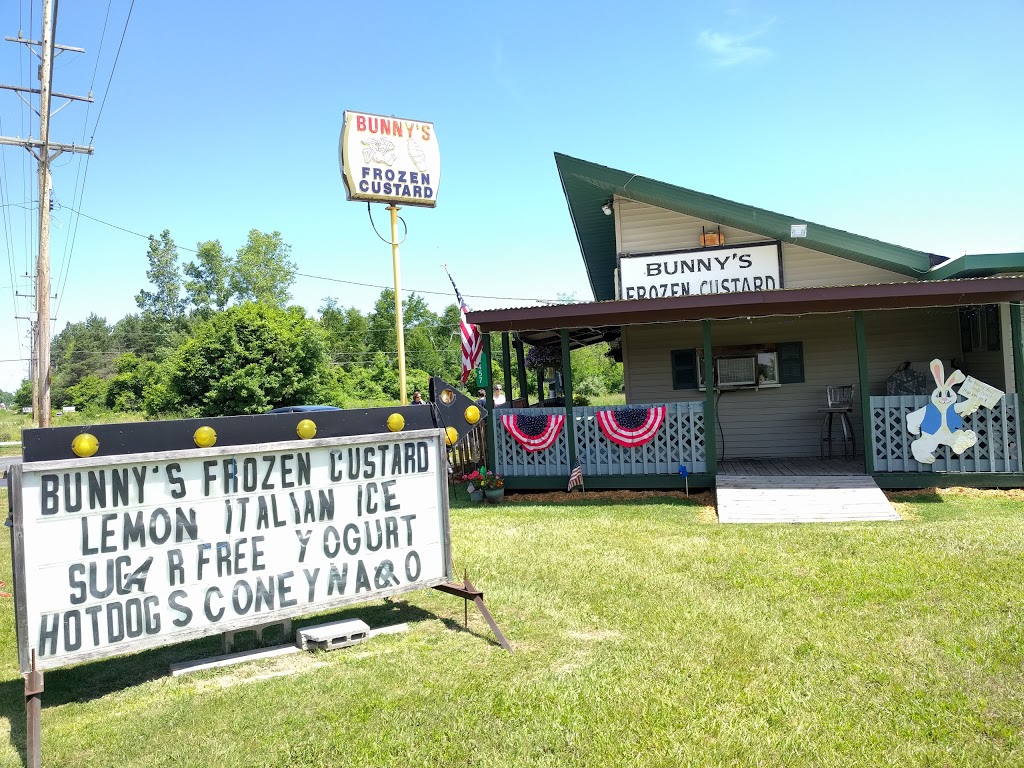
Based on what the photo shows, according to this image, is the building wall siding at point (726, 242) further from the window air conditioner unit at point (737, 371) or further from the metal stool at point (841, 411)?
the metal stool at point (841, 411)

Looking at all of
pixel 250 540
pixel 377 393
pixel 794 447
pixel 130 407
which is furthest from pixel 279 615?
pixel 130 407

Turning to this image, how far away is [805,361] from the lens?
13875mm

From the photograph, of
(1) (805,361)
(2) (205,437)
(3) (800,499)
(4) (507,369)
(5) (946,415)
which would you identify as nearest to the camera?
(2) (205,437)

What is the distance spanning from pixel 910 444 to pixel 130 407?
5928 cm

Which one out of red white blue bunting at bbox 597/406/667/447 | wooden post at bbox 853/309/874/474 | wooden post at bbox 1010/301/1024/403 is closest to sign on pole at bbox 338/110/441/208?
red white blue bunting at bbox 597/406/667/447

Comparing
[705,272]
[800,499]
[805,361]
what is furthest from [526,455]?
[805,361]

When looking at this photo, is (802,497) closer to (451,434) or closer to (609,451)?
(609,451)

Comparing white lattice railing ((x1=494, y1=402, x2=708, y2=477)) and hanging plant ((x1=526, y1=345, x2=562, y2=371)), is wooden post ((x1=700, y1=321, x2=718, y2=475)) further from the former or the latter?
hanging plant ((x1=526, y1=345, x2=562, y2=371))

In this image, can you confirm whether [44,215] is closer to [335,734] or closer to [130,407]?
[335,734]

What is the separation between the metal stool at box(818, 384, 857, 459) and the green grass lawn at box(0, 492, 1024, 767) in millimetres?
6267

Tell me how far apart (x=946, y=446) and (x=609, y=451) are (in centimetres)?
492

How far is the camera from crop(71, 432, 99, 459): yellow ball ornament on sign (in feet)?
13.7

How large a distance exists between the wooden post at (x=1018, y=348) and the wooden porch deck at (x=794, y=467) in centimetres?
240

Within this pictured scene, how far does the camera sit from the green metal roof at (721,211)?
1244cm
